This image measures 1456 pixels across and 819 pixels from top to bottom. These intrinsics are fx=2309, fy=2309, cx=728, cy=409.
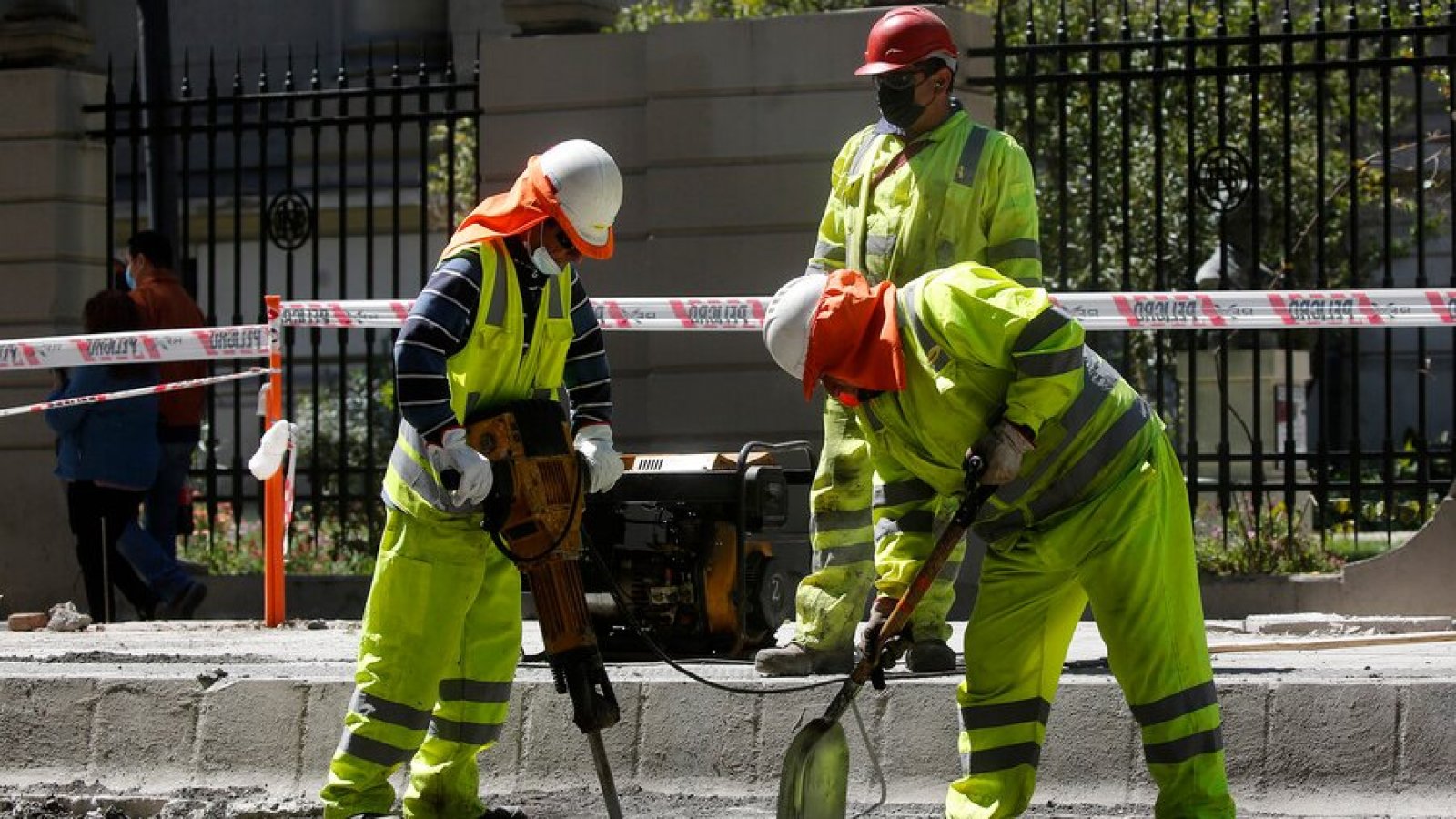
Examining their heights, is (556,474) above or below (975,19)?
below

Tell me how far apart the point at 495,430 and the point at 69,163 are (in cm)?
704

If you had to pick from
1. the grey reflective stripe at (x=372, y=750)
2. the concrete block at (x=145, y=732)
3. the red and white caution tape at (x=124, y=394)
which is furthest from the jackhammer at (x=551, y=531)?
the red and white caution tape at (x=124, y=394)


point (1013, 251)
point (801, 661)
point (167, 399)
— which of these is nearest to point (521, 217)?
point (1013, 251)

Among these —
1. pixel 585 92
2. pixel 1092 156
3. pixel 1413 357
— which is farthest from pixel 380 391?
pixel 1413 357

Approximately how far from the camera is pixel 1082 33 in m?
16.7

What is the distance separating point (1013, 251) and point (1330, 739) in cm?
164

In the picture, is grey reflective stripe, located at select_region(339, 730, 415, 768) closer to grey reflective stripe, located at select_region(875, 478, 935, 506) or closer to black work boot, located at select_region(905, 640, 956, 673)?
grey reflective stripe, located at select_region(875, 478, 935, 506)

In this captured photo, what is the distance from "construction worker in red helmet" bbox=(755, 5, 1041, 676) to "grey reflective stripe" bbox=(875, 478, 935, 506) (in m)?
0.02

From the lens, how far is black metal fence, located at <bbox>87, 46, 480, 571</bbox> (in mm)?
11438

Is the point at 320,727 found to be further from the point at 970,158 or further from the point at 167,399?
the point at 167,399

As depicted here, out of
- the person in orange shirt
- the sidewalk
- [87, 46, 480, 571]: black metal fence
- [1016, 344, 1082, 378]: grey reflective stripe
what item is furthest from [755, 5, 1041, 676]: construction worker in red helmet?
the person in orange shirt

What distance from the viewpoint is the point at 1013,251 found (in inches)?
265

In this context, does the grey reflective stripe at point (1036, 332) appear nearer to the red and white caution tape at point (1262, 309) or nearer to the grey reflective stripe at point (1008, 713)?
the grey reflective stripe at point (1008, 713)

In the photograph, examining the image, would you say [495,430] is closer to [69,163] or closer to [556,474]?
[556,474]
